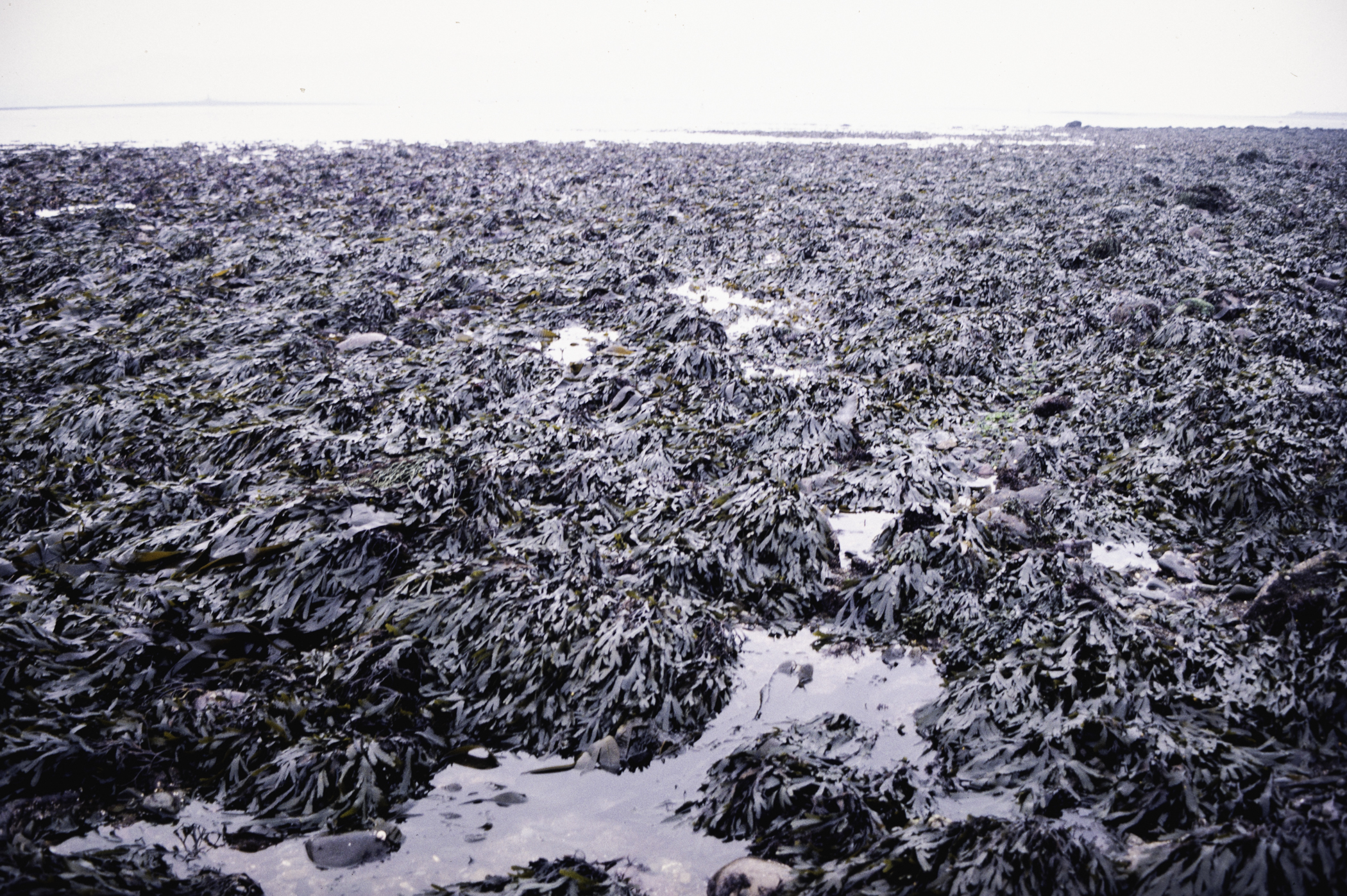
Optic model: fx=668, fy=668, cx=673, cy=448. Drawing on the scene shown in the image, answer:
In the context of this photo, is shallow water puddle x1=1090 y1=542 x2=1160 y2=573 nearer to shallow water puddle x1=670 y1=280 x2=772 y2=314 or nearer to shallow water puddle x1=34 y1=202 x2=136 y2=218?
shallow water puddle x1=670 y1=280 x2=772 y2=314

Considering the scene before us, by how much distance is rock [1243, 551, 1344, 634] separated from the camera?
2479 mm

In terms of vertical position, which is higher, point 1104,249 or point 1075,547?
point 1104,249

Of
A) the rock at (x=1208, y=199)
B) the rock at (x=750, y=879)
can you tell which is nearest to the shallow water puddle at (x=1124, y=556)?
the rock at (x=750, y=879)

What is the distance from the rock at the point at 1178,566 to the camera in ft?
10.4

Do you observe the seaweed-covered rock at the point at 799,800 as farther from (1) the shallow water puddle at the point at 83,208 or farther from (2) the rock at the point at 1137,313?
(1) the shallow water puddle at the point at 83,208

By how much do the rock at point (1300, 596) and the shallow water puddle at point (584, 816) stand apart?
1.28 metres

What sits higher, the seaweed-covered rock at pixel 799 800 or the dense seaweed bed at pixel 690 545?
the dense seaweed bed at pixel 690 545

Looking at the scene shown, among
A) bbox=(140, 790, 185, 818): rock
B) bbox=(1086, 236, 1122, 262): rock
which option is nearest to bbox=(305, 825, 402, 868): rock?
A: bbox=(140, 790, 185, 818): rock

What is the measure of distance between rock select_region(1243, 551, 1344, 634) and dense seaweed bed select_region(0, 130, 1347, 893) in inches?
0.5

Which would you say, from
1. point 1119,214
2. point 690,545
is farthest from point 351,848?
point 1119,214

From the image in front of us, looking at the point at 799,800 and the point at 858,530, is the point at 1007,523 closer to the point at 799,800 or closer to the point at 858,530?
the point at 858,530

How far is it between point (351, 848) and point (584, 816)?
2.34 feet

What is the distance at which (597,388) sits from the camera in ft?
18.0

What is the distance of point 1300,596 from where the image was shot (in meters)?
2.55
